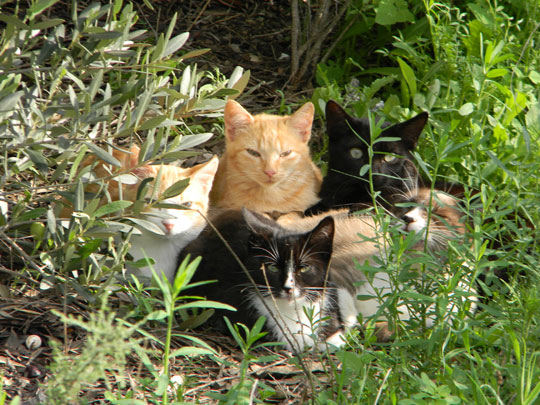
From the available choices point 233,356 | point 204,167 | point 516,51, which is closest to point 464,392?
point 233,356

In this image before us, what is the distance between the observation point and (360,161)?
385 cm

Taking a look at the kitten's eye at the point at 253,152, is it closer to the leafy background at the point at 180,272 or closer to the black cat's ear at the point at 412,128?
the leafy background at the point at 180,272

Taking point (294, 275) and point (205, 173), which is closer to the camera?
point (294, 275)

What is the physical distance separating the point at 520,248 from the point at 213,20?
139 inches

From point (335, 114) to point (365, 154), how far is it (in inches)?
11.4

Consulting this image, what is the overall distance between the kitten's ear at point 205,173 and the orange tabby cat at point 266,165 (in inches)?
18.5

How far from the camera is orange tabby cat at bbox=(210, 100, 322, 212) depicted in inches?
159

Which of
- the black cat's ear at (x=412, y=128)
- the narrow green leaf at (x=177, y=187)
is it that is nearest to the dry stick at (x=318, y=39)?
the black cat's ear at (x=412, y=128)

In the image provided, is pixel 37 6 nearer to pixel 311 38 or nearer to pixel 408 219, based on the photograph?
pixel 408 219

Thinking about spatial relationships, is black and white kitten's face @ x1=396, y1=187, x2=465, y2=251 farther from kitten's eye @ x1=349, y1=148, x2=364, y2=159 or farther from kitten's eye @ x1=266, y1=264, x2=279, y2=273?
kitten's eye @ x1=266, y1=264, x2=279, y2=273

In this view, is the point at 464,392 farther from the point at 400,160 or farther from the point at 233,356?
the point at 400,160

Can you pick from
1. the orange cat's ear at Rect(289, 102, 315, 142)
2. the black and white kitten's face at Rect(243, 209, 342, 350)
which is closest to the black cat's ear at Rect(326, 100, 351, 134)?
the orange cat's ear at Rect(289, 102, 315, 142)

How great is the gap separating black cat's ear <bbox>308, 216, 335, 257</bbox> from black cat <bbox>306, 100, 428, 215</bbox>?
2.42ft

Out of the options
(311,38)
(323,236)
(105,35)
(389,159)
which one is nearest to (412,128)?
(389,159)
